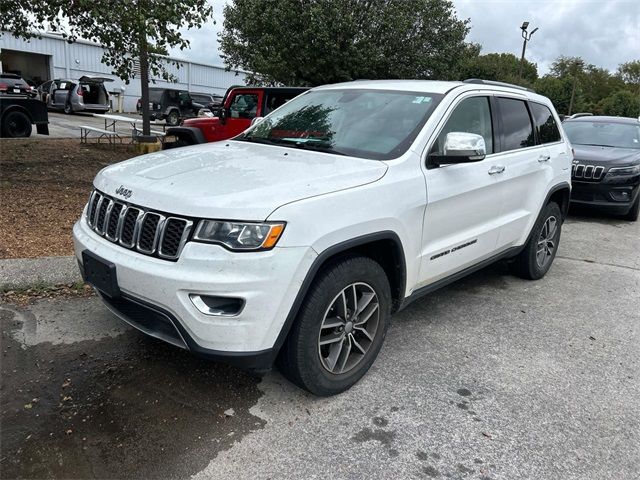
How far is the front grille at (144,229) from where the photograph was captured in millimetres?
2619

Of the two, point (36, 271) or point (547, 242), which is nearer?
point (36, 271)

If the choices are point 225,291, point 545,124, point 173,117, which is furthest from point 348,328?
point 173,117

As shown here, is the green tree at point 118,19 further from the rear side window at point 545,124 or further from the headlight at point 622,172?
the headlight at point 622,172

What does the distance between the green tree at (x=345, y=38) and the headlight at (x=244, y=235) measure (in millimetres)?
15145

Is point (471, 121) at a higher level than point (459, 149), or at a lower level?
higher

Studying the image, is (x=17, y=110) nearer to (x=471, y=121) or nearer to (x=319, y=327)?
(x=471, y=121)

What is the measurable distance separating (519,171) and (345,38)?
45.8 ft

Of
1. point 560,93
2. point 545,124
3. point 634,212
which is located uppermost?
point 560,93

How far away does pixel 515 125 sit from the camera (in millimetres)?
4602

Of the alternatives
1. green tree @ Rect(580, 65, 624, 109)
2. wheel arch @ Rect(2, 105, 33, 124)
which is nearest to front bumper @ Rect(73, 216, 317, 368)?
wheel arch @ Rect(2, 105, 33, 124)

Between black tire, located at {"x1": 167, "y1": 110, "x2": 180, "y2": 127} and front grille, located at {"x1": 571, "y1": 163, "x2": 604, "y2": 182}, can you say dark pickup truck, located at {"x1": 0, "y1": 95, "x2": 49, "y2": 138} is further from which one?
black tire, located at {"x1": 167, "y1": 110, "x2": 180, "y2": 127}

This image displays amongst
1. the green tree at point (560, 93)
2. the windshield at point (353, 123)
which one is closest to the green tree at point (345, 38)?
the windshield at point (353, 123)

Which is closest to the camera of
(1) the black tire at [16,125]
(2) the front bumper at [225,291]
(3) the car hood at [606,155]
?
(2) the front bumper at [225,291]

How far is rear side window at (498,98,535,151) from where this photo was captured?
4430 millimetres
